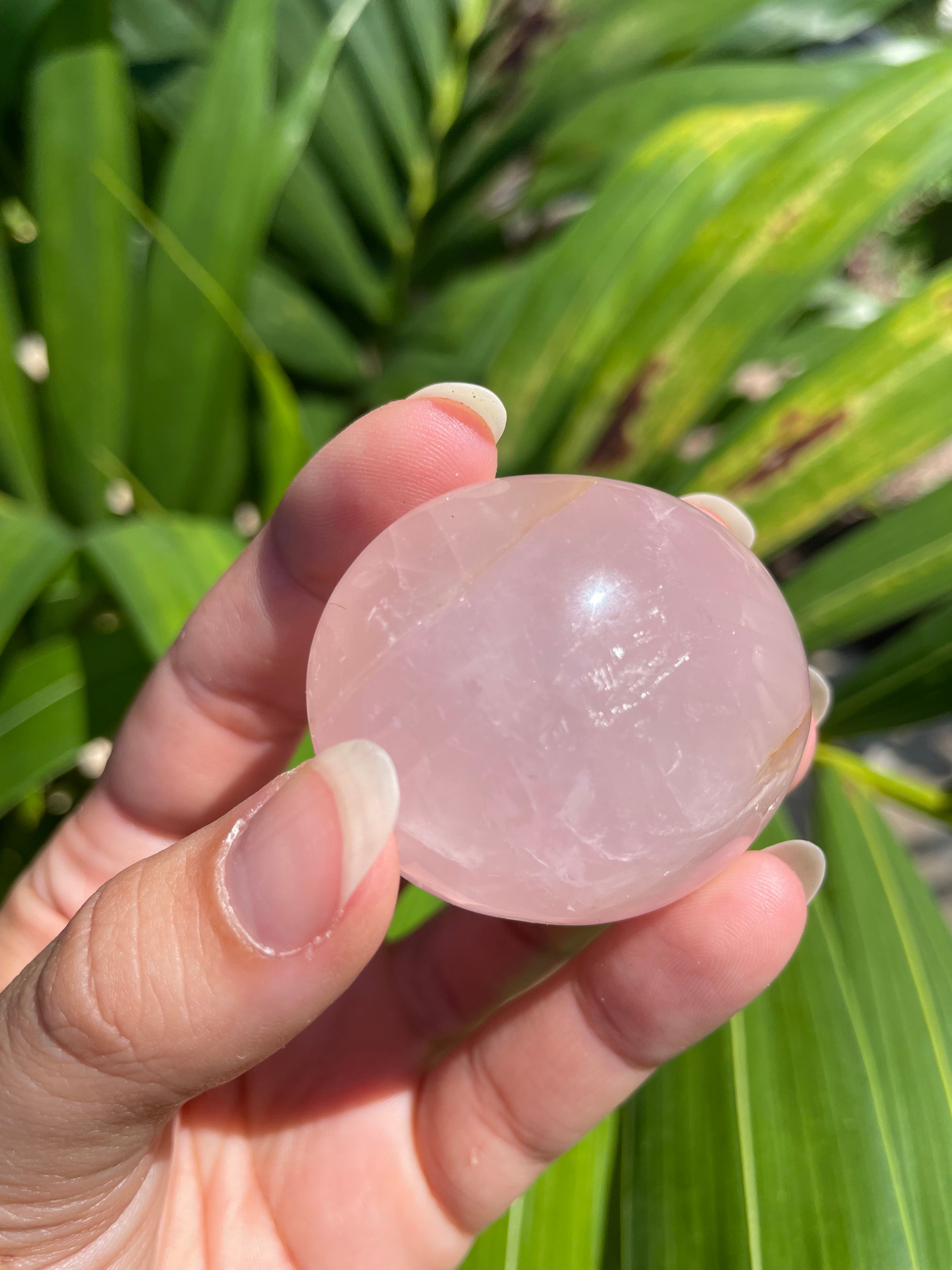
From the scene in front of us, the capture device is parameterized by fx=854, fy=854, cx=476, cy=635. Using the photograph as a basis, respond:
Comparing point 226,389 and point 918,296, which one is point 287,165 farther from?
point 918,296

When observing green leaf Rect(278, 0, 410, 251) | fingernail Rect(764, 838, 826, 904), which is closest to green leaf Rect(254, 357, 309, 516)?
green leaf Rect(278, 0, 410, 251)

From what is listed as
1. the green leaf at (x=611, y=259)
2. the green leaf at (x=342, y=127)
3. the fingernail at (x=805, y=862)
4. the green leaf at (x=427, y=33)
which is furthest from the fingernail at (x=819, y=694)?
the green leaf at (x=427, y=33)

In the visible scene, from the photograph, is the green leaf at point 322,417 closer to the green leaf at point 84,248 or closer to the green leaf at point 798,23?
the green leaf at point 84,248

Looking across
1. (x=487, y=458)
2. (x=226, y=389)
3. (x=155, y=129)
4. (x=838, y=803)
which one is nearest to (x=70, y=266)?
(x=226, y=389)

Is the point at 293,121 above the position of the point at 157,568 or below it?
above

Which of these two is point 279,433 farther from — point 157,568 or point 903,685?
point 903,685

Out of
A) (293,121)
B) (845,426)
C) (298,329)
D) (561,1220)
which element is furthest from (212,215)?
(561,1220)
